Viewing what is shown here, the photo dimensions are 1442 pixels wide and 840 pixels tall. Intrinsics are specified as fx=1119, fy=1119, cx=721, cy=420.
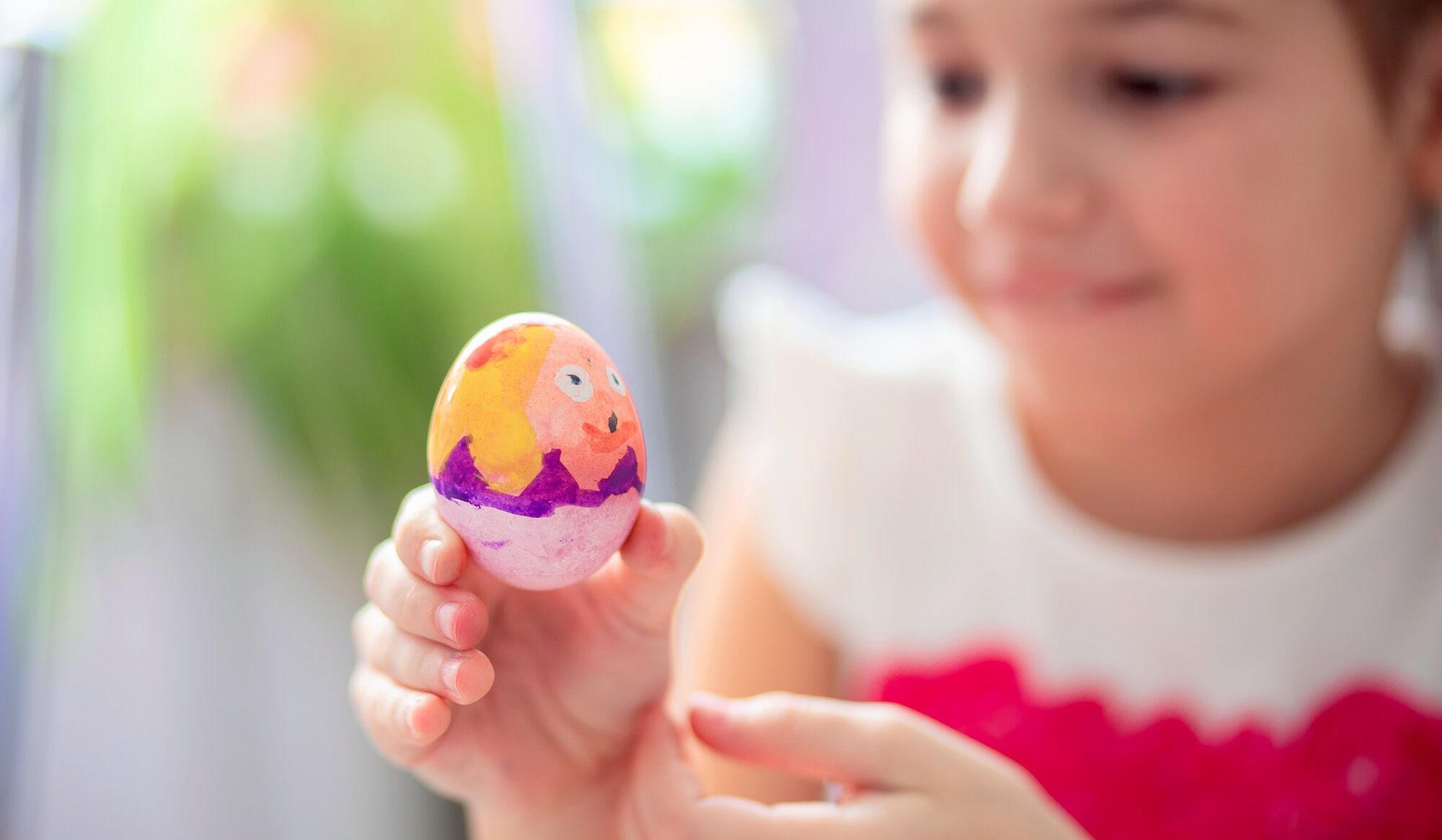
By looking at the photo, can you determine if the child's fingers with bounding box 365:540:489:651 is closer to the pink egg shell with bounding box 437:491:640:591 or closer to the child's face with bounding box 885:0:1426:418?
the pink egg shell with bounding box 437:491:640:591

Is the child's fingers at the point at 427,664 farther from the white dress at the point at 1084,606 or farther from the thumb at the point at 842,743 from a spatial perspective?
the white dress at the point at 1084,606

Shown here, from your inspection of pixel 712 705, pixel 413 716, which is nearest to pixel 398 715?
pixel 413 716

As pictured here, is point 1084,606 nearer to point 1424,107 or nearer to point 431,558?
point 1424,107

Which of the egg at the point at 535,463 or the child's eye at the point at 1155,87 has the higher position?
the child's eye at the point at 1155,87

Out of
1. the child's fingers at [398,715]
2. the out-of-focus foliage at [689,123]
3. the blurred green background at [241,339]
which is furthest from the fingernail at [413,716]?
the out-of-focus foliage at [689,123]

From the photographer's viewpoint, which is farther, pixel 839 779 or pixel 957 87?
pixel 957 87

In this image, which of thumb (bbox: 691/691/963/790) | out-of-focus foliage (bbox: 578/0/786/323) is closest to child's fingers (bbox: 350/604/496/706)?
thumb (bbox: 691/691/963/790)
